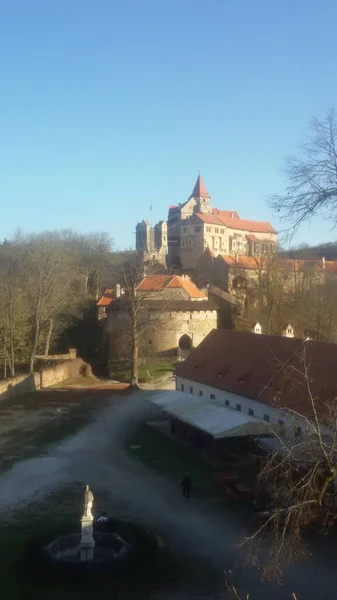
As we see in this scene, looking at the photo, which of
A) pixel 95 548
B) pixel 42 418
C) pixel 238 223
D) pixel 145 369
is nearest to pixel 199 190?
pixel 238 223

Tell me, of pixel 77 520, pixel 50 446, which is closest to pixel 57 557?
pixel 77 520

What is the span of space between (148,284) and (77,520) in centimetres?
3522

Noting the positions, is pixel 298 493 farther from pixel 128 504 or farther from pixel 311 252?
pixel 311 252

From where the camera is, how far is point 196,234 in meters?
93.1

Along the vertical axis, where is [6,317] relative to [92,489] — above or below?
above

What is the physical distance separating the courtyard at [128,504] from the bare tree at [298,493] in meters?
0.72

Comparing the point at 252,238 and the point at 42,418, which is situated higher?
the point at 252,238

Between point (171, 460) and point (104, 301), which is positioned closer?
point (171, 460)

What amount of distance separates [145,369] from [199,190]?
75250 mm

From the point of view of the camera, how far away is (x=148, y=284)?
4931 cm

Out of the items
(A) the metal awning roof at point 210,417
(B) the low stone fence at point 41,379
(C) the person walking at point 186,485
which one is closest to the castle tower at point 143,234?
(B) the low stone fence at point 41,379

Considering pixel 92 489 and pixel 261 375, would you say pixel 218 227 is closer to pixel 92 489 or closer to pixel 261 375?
→ pixel 261 375

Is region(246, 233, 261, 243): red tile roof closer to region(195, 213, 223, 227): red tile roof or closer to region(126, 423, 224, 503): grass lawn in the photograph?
region(195, 213, 223, 227): red tile roof

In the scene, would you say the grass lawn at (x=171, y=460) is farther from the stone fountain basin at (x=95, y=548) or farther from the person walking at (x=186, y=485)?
the stone fountain basin at (x=95, y=548)
